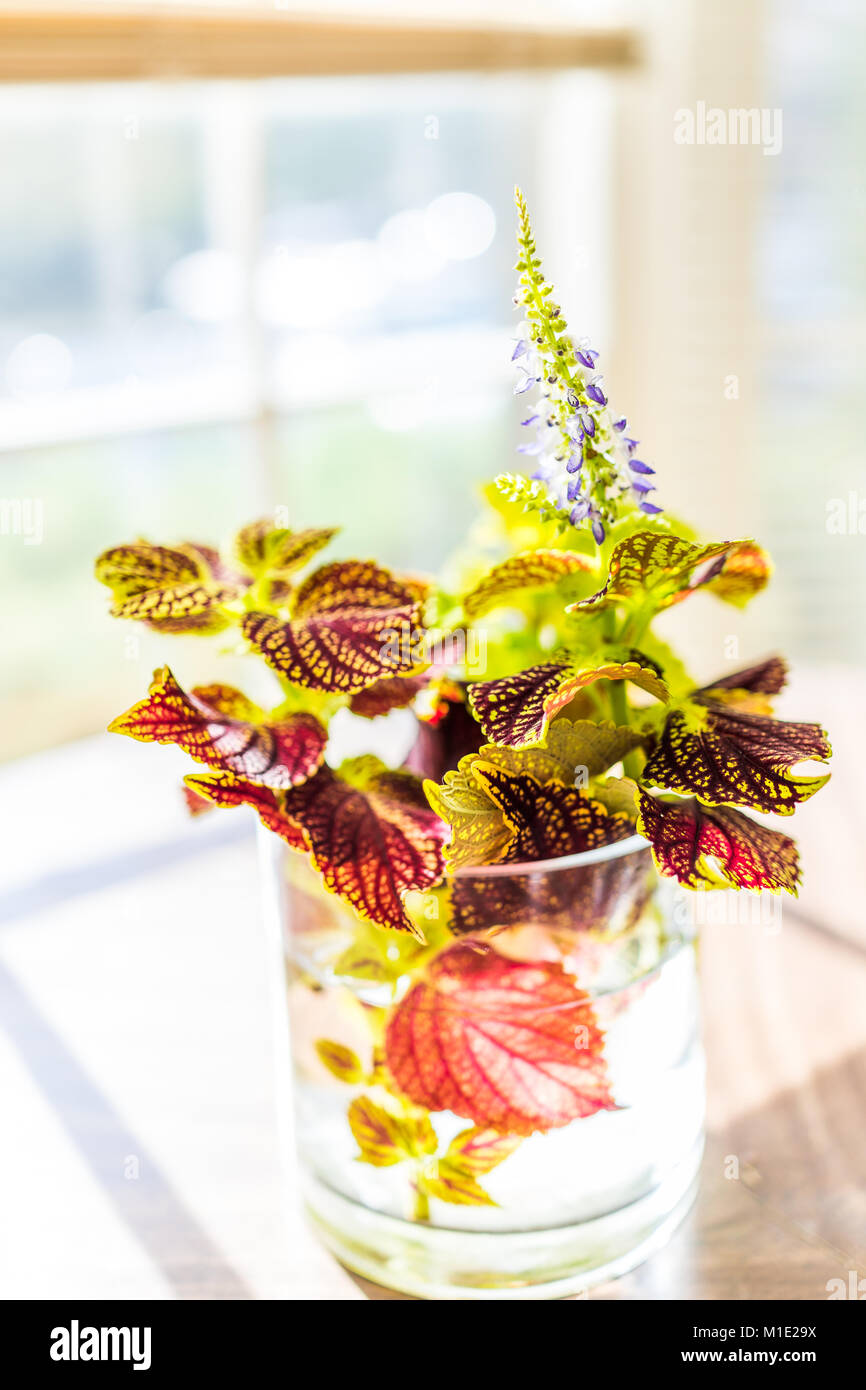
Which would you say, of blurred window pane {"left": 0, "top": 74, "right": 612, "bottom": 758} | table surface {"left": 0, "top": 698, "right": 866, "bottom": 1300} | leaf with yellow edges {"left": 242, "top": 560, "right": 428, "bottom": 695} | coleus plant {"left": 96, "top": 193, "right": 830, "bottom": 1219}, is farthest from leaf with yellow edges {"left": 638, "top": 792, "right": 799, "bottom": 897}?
blurred window pane {"left": 0, "top": 74, "right": 612, "bottom": 758}

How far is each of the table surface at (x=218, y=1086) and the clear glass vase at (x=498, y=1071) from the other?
0.04 metres

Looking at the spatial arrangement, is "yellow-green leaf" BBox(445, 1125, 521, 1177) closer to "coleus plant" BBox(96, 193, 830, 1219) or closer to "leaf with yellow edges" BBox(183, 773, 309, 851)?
"coleus plant" BBox(96, 193, 830, 1219)

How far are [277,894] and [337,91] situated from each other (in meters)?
2.45

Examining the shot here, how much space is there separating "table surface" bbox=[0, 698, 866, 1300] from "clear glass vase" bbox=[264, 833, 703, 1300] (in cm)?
4

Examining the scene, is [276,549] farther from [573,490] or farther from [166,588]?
[573,490]

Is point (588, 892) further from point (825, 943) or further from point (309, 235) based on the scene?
point (309, 235)

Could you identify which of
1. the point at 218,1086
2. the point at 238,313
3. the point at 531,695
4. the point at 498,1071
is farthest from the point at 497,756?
the point at 238,313

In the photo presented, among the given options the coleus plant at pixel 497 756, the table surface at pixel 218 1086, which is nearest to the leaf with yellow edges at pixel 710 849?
the coleus plant at pixel 497 756

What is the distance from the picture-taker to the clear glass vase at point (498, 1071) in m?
0.51

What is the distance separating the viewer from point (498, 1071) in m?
0.51

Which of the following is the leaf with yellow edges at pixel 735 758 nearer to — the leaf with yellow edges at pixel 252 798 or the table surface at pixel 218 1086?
the leaf with yellow edges at pixel 252 798

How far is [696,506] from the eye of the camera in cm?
295

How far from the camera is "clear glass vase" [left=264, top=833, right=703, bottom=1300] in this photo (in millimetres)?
510

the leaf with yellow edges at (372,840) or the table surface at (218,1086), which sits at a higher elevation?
the leaf with yellow edges at (372,840)
